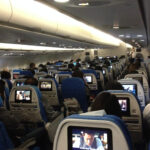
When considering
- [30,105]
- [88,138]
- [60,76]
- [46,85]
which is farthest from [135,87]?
[60,76]

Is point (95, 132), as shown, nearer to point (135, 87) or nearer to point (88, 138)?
point (88, 138)

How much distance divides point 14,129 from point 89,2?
2416 millimetres

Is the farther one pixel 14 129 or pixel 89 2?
pixel 89 2

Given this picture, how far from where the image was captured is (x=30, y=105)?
222 inches

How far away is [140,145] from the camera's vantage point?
4324mm

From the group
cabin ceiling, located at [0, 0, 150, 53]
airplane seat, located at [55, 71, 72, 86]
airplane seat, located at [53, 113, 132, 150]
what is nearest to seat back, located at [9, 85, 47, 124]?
cabin ceiling, located at [0, 0, 150, 53]

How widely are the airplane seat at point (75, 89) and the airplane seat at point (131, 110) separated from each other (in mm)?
3180

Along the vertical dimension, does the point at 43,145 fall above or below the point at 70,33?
below

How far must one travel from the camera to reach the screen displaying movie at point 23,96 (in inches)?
219

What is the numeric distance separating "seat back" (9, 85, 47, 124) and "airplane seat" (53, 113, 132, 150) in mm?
3198

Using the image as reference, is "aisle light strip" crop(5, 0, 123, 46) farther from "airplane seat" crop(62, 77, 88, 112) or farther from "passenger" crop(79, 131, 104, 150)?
"passenger" crop(79, 131, 104, 150)

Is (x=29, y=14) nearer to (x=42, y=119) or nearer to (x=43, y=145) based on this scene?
(x=42, y=119)

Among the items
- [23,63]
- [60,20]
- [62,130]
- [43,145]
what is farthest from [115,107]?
[23,63]

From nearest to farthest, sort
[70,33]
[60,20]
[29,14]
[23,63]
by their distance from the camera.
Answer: [29,14]
[60,20]
[70,33]
[23,63]
